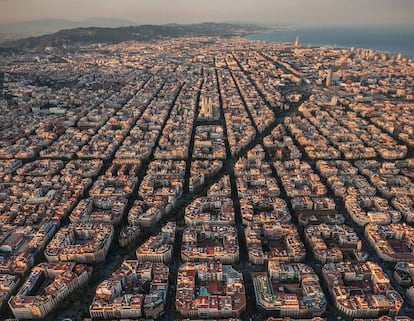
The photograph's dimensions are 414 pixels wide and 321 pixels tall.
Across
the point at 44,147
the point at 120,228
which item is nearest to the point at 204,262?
the point at 120,228

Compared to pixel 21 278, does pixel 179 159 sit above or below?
above

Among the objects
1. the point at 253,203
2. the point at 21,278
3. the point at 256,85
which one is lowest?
the point at 21,278

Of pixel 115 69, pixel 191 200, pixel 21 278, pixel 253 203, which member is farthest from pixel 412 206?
pixel 115 69

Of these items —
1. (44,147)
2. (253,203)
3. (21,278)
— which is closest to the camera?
(21,278)

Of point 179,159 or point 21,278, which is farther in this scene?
point 179,159

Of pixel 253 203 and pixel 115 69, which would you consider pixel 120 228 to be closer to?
pixel 253 203

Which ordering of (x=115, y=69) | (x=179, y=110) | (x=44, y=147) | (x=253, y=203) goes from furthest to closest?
(x=115, y=69) → (x=179, y=110) → (x=44, y=147) → (x=253, y=203)

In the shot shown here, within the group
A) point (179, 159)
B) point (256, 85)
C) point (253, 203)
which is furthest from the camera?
point (256, 85)

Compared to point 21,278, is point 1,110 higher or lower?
higher

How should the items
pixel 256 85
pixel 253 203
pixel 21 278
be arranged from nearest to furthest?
pixel 21 278
pixel 253 203
pixel 256 85

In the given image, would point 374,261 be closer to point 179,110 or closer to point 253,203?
point 253,203
